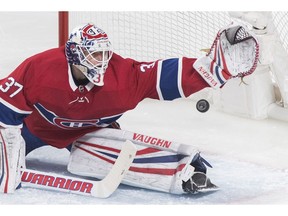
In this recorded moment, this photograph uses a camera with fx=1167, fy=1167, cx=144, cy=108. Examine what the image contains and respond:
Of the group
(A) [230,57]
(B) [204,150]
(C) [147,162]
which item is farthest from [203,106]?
(A) [230,57]

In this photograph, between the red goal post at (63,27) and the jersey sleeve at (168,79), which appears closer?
the jersey sleeve at (168,79)

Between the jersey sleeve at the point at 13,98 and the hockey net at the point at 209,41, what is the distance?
110 cm

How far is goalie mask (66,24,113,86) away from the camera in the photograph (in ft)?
12.2

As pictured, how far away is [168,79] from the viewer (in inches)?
152

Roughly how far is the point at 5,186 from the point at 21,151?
0.13 meters

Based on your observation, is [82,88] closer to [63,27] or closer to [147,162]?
[147,162]

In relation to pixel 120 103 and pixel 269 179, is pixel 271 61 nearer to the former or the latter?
pixel 269 179

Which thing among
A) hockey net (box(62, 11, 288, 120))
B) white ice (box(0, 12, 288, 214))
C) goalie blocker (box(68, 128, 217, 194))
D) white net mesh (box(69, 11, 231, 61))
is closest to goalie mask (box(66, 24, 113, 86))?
goalie blocker (box(68, 128, 217, 194))

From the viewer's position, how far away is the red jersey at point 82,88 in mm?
3787

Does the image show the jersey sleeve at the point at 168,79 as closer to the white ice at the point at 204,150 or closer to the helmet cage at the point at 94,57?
the helmet cage at the point at 94,57

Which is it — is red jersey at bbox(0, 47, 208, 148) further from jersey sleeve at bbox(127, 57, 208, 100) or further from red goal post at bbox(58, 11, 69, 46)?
red goal post at bbox(58, 11, 69, 46)

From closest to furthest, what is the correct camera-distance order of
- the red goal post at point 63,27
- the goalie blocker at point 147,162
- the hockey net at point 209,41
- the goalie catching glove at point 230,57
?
the goalie catching glove at point 230,57 < the goalie blocker at point 147,162 < the hockey net at point 209,41 < the red goal post at point 63,27

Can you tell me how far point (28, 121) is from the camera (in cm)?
406

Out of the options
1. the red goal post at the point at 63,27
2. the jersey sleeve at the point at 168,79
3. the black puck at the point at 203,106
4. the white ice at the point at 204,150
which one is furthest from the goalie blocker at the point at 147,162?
the red goal post at the point at 63,27
